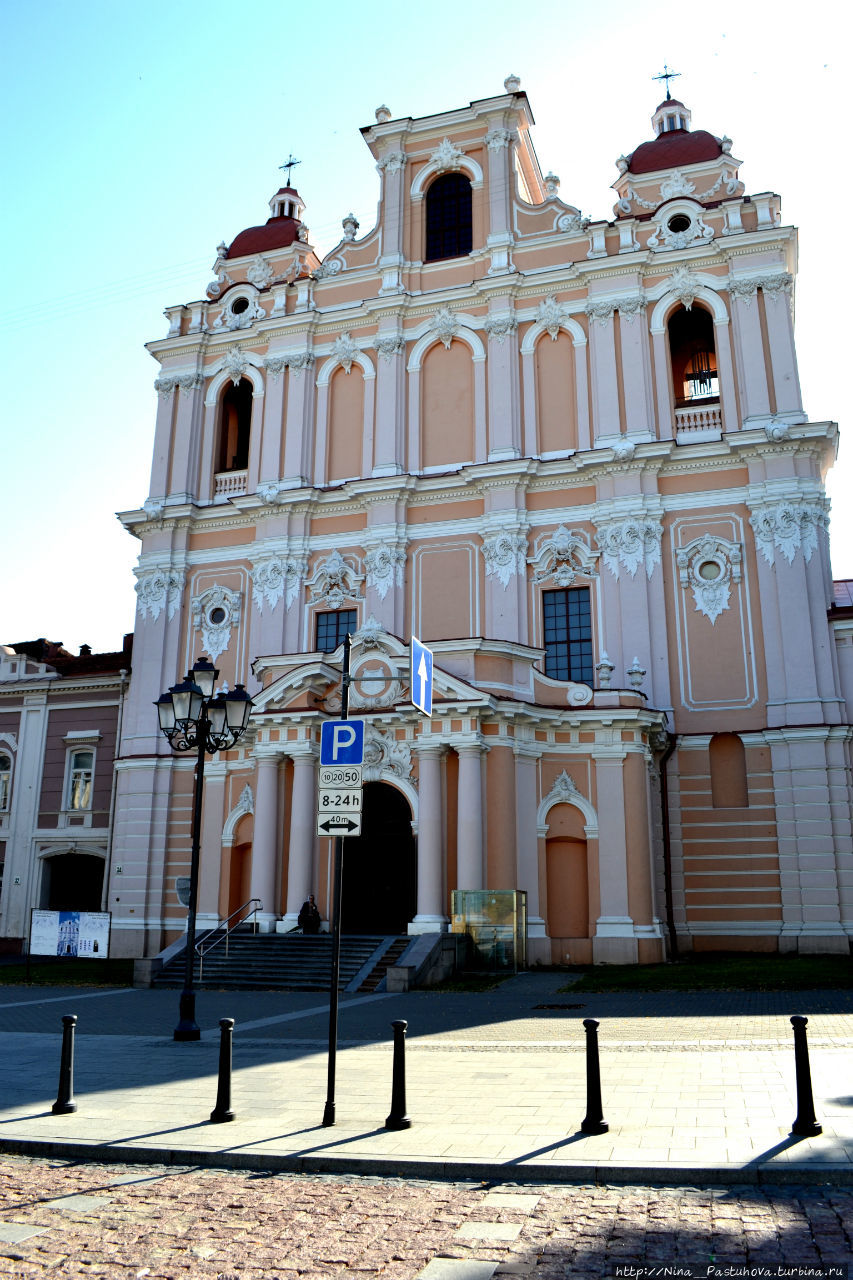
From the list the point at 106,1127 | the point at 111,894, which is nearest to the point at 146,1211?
the point at 106,1127

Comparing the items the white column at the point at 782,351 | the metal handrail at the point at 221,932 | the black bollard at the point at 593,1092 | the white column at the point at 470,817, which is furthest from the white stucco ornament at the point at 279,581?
the black bollard at the point at 593,1092

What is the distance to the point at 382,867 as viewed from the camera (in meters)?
29.6

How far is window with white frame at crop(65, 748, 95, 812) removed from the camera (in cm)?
4006

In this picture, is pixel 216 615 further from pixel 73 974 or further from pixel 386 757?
pixel 73 974

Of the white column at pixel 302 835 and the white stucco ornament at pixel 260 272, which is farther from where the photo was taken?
the white stucco ornament at pixel 260 272

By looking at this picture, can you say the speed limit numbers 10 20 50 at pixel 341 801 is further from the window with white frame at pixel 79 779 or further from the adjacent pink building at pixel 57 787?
the window with white frame at pixel 79 779

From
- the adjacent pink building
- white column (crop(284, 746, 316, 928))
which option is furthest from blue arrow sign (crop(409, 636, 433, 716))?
the adjacent pink building

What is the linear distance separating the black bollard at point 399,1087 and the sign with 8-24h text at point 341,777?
2306 millimetres

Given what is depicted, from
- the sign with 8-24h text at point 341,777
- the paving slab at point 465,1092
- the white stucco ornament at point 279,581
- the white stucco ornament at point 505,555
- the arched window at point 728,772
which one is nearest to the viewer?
the paving slab at point 465,1092

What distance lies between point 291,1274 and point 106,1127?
4.36 metres

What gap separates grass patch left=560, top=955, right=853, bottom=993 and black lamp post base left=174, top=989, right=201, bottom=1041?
8.52 metres

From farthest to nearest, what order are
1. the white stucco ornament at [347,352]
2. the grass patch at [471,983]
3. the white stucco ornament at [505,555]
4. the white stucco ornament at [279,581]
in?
the white stucco ornament at [347,352], the white stucco ornament at [279,581], the white stucco ornament at [505,555], the grass patch at [471,983]

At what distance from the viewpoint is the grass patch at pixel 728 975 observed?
21000mm

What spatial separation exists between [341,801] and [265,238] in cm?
3688
